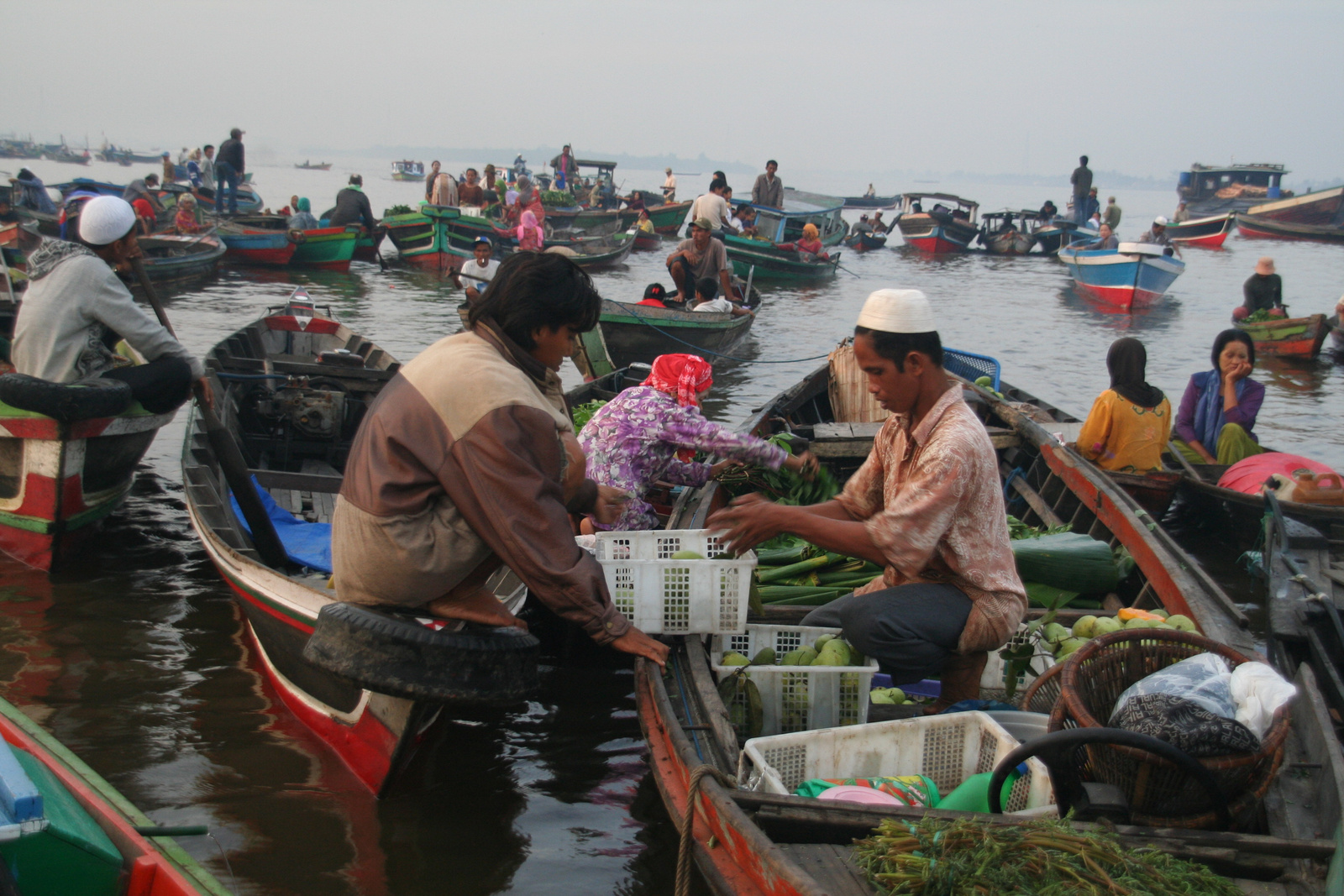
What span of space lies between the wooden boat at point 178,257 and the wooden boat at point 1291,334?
1785cm

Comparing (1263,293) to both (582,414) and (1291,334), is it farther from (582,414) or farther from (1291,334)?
(582,414)

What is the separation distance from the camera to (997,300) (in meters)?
23.0

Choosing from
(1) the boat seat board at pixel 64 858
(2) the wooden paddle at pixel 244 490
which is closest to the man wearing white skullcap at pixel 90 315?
(2) the wooden paddle at pixel 244 490

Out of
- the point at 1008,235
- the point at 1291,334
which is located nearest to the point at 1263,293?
the point at 1291,334

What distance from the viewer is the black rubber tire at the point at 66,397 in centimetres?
507

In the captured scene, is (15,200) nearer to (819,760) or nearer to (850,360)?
(850,360)

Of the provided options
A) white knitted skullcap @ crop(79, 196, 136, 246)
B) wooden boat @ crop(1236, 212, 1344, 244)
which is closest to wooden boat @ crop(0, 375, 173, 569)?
white knitted skullcap @ crop(79, 196, 136, 246)

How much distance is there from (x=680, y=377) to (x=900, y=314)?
2.06 meters

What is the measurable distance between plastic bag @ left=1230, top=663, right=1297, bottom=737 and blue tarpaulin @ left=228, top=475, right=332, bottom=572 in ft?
13.6

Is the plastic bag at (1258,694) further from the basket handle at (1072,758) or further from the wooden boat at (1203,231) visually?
the wooden boat at (1203,231)

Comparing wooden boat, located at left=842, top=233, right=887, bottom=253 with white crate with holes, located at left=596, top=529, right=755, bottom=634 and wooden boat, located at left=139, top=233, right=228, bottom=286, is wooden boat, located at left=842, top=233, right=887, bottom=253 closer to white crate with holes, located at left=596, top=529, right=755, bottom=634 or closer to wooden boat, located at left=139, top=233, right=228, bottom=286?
wooden boat, located at left=139, top=233, right=228, bottom=286

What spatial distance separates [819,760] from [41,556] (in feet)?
17.2

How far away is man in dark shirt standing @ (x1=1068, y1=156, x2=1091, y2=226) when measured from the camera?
31438 millimetres

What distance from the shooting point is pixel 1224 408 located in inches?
283
